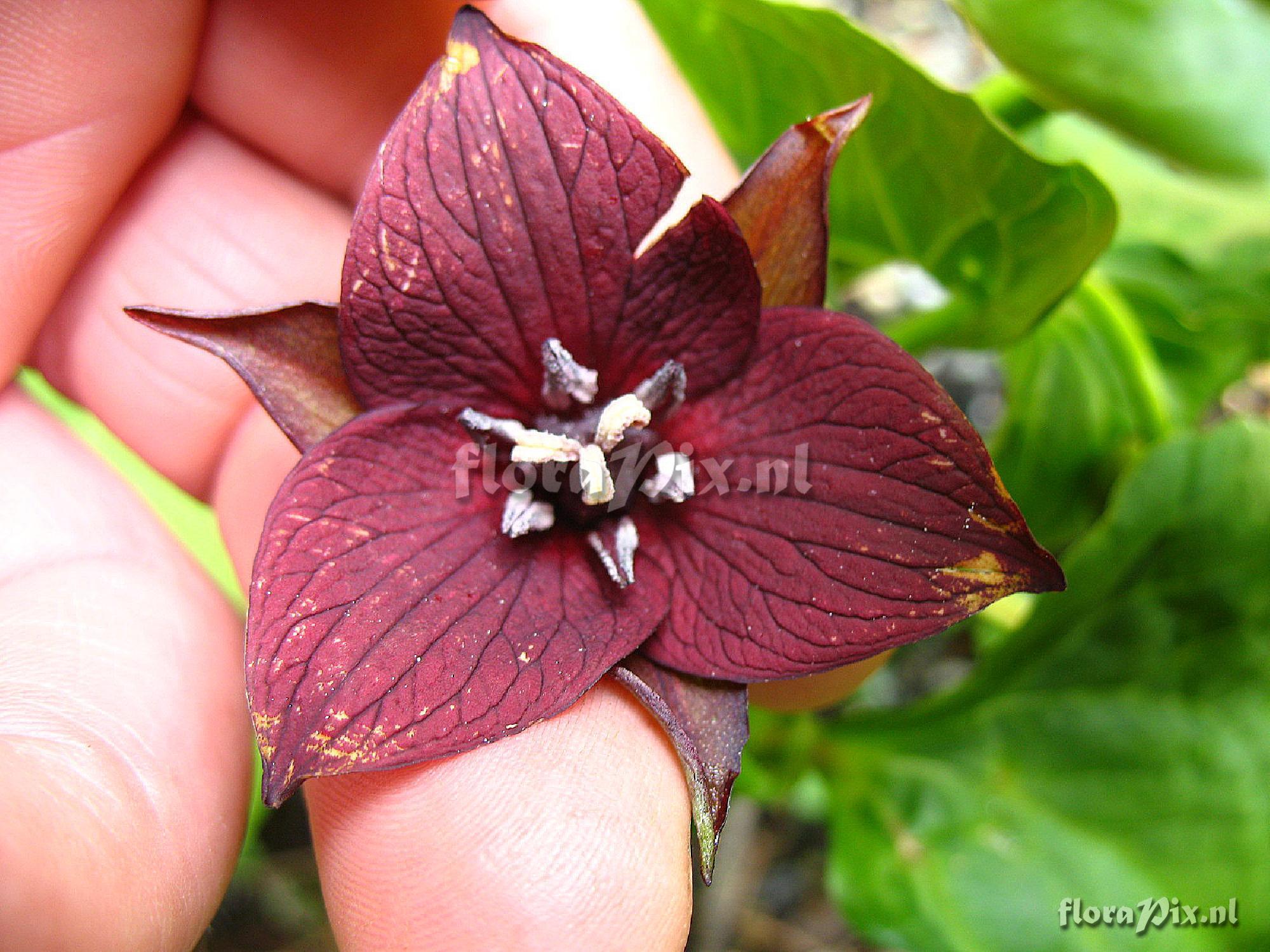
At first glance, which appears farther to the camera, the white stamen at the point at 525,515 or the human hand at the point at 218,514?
the white stamen at the point at 525,515

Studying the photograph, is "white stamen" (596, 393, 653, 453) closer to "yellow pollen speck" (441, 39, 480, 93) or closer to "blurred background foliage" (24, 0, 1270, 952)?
"yellow pollen speck" (441, 39, 480, 93)

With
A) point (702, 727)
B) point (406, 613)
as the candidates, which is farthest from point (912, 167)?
point (406, 613)

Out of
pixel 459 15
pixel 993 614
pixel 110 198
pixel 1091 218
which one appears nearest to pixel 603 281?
pixel 459 15

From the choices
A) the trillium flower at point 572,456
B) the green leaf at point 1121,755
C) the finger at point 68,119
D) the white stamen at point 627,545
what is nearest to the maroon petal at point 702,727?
the trillium flower at point 572,456

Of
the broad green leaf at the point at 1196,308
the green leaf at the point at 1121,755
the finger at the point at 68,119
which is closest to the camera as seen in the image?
the finger at the point at 68,119

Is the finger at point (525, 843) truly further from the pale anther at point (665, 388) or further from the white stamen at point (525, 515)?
the pale anther at point (665, 388)

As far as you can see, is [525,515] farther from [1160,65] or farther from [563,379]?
[1160,65]

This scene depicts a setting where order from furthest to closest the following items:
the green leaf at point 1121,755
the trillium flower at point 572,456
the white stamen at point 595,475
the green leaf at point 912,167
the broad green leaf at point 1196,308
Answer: the broad green leaf at point 1196,308, the green leaf at point 1121,755, the green leaf at point 912,167, the white stamen at point 595,475, the trillium flower at point 572,456
